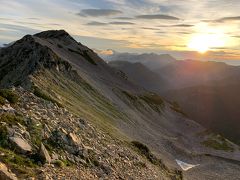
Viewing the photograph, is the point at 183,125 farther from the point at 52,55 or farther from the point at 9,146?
the point at 9,146

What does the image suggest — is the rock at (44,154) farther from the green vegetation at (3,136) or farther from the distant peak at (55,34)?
the distant peak at (55,34)

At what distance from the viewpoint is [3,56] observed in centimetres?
13350

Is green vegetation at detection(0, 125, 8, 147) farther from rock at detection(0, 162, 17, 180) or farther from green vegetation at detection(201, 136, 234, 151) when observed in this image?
green vegetation at detection(201, 136, 234, 151)

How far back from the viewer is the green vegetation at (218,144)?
126588mm

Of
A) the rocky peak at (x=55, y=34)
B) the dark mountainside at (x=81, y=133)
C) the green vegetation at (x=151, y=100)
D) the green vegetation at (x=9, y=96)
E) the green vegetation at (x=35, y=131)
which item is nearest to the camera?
the dark mountainside at (x=81, y=133)

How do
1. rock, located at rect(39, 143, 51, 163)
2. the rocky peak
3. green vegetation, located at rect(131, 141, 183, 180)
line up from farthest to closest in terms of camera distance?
the rocky peak, green vegetation, located at rect(131, 141, 183, 180), rock, located at rect(39, 143, 51, 163)

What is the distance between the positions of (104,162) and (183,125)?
114401 millimetres

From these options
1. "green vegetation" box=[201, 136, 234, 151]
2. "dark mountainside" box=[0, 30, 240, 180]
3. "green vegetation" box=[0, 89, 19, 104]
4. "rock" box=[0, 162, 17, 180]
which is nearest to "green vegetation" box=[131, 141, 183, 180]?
"dark mountainside" box=[0, 30, 240, 180]

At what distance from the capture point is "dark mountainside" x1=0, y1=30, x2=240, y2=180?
29.2m

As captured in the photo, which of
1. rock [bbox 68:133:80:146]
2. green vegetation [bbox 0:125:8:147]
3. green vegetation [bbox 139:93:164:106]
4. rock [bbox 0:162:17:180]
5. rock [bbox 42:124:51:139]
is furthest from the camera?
green vegetation [bbox 139:93:164:106]

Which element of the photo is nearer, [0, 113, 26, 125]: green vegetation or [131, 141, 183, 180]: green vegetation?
[0, 113, 26, 125]: green vegetation

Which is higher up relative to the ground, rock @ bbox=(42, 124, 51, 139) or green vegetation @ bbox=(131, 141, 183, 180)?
rock @ bbox=(42, 124, 51, 139)

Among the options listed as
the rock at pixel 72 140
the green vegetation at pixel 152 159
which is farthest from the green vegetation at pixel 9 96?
the green vegetation at pixel 152 159

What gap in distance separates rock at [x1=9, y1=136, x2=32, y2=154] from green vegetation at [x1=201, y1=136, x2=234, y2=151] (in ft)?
346
